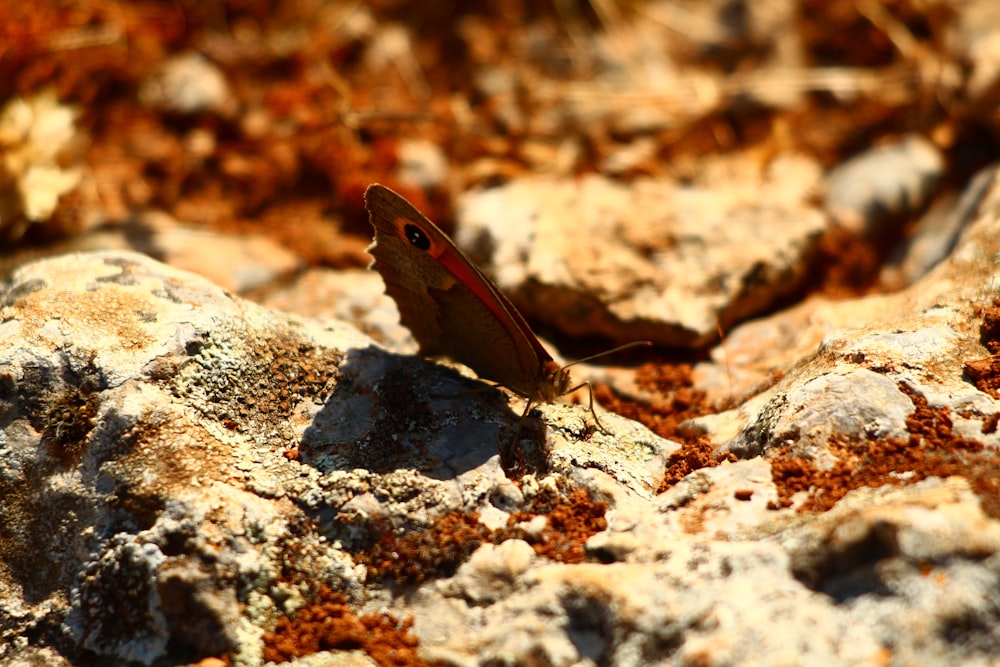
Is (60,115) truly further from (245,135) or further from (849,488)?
(849,488)

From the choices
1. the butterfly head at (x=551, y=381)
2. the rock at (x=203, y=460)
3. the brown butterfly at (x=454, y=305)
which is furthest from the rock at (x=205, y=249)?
the butterfly head at (x=551, y=381)

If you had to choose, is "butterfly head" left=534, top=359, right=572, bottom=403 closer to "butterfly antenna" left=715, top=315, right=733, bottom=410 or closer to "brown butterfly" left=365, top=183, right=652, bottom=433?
"brown butterfly" left=365, top=183, right=652, bottom=433

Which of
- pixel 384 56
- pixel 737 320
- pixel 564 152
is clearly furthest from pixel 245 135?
pixel 737 320

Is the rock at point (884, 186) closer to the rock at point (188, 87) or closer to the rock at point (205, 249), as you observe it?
the rock at point (205, 249)

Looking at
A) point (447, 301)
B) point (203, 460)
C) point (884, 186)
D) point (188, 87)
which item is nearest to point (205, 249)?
point (188, 87)

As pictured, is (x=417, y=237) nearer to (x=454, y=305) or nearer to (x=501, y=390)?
(x=454, y=305)

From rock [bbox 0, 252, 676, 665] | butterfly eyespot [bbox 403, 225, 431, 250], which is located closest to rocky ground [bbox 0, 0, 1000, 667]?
rock [bbox 0, 252, 676, 665]
